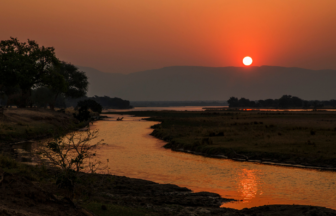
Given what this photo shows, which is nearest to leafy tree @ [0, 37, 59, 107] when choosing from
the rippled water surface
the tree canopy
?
the tree canopy

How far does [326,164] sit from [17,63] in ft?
206

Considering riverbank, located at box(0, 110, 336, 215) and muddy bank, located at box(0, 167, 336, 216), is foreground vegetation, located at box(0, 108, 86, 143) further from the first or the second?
muddy bank, located at box(0, 167, 336, 216)

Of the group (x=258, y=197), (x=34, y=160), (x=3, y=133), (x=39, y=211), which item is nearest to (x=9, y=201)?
(x=39, y=211)

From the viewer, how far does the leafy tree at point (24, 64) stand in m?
70.2

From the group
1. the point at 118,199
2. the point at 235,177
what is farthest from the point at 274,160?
the point at 118,199

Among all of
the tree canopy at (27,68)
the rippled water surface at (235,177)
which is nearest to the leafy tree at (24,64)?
the tree canopy at (27,68)

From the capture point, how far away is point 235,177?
2369 cm

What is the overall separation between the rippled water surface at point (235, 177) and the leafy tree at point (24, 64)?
45145 mm

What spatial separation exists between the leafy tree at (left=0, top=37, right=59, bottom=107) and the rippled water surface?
148 ft

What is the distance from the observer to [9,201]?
1105 cm

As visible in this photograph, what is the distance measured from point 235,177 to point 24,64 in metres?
61.7

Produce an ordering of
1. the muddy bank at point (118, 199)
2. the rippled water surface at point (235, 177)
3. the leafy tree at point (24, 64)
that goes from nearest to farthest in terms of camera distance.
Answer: the muddy bank at point (118, 199), the rippled water surface at point (235, 177), the leafy tree at point (24, 64)

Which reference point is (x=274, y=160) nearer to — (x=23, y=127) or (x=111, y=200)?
(x=111, y=200)

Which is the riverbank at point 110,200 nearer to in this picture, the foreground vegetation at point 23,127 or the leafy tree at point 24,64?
the foreground vegetation at point 23,127
